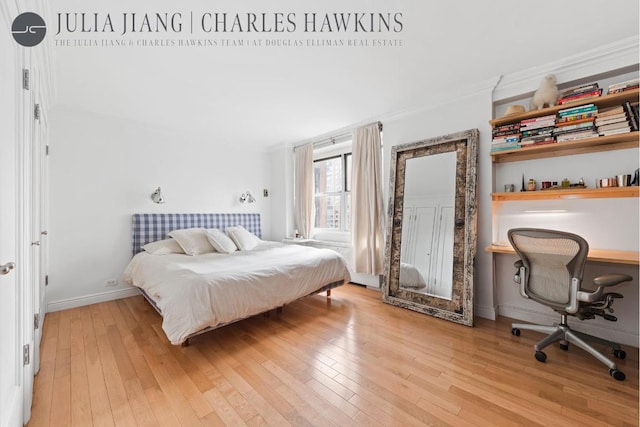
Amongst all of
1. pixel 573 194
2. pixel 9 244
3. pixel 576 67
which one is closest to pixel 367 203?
pixel 573 194

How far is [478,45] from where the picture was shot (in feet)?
6.82

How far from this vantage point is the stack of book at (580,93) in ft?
7.08

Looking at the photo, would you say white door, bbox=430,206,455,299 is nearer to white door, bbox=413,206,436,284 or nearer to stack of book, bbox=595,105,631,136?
white door, bbox=413,206,436,284

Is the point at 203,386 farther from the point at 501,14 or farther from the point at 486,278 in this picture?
the point at 501,14

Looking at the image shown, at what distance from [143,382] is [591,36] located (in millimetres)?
4164

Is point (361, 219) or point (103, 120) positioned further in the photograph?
point (361, 219)

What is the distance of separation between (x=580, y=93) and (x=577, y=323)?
2063mm

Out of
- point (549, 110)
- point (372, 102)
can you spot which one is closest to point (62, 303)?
point (372, 102)

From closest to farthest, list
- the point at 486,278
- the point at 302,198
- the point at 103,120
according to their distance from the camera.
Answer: the point at 486,278
the point at 103,120
the point at 302,198

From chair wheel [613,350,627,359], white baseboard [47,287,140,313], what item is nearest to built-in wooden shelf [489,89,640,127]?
chair wheel [613,350,627,359]

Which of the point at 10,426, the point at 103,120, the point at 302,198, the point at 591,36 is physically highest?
the point at 591,36

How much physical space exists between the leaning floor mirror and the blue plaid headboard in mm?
2747

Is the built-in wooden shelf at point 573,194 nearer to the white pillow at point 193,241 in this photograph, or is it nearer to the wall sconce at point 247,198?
the white pillow at point 193,241

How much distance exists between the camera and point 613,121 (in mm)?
2068
